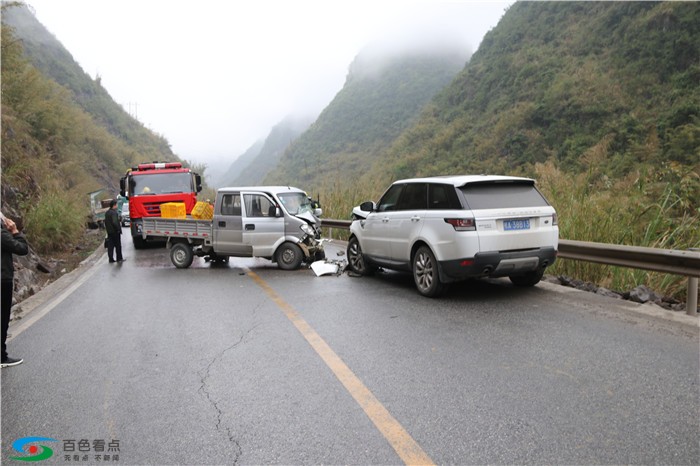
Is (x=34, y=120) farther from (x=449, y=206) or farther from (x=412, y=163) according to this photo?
(x=412, y=163)

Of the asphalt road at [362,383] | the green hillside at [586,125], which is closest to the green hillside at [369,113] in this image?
the green hillside at [586,125]

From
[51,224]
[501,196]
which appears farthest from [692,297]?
[51,224]

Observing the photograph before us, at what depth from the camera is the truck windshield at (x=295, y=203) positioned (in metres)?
11.6

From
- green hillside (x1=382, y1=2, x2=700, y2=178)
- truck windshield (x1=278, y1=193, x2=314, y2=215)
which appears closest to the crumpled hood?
truck windshield (x1=278, y1=193, x2=314, y2=215)

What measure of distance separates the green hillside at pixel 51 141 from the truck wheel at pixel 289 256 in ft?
20.2

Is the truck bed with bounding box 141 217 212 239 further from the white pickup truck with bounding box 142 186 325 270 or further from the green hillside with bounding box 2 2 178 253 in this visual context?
the green hillside with bounding box 2 2 178 253

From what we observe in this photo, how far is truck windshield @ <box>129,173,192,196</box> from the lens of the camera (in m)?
18.3

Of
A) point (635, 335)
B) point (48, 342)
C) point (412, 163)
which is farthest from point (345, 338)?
point (412, 163)

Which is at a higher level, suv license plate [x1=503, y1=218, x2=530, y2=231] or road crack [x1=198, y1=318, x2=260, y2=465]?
suv license plate [x1=503, y1=218, x2=530, y2=231]

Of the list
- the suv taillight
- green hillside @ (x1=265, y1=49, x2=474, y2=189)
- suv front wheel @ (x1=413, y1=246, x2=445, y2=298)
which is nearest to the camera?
the suv taillight

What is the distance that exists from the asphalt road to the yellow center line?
0.01 m

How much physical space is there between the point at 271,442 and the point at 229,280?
701 cm

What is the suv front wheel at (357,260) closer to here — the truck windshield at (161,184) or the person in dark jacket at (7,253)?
the person in dark jacket at (7,253)

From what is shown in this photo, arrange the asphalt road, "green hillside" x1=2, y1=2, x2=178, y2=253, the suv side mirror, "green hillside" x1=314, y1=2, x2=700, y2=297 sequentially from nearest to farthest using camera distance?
the asphalt road
"green hillside" x1=314, y1=2, x2=700, y2=297
the suv side mirror
"green hillside" x1=2, y1=2, x2=178, y2=253
